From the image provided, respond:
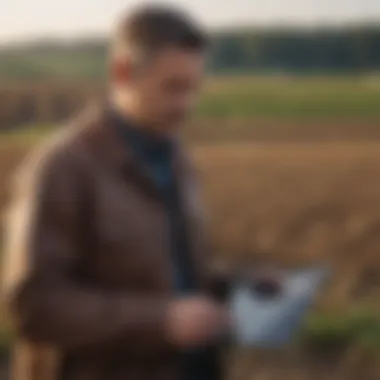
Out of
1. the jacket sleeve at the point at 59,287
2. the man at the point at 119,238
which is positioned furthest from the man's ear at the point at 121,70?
the jacket sleeve at the point at 59,287

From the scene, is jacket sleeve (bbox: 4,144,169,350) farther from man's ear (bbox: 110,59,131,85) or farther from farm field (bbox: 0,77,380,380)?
farm field (bbox: 0,77,380,380)

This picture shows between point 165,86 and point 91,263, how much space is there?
0.23 metres

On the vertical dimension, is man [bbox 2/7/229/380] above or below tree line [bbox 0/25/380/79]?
below

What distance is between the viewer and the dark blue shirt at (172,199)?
116 cm

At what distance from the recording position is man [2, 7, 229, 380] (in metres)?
1.09

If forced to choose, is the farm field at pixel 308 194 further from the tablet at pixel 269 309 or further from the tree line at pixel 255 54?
the tablet at pixel 269 309

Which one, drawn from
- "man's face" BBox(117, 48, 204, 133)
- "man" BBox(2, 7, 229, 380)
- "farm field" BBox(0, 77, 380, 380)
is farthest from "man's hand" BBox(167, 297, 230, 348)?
"farm field" BBox(0, 77, 380, 380)

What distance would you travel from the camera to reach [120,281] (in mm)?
1118

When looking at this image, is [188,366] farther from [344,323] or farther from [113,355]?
[344,323]

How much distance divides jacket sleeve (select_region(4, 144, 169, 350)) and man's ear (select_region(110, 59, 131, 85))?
11 cm

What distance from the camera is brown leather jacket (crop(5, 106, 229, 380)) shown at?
3.56ft

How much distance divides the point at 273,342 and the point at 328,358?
0.75 m

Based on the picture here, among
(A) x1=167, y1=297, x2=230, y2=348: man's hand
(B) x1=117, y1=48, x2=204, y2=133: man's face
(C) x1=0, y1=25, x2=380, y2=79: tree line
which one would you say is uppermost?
(C) x1=0, y1=25, x2=380, y2=79: tree line

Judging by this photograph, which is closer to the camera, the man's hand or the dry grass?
the man's hand
